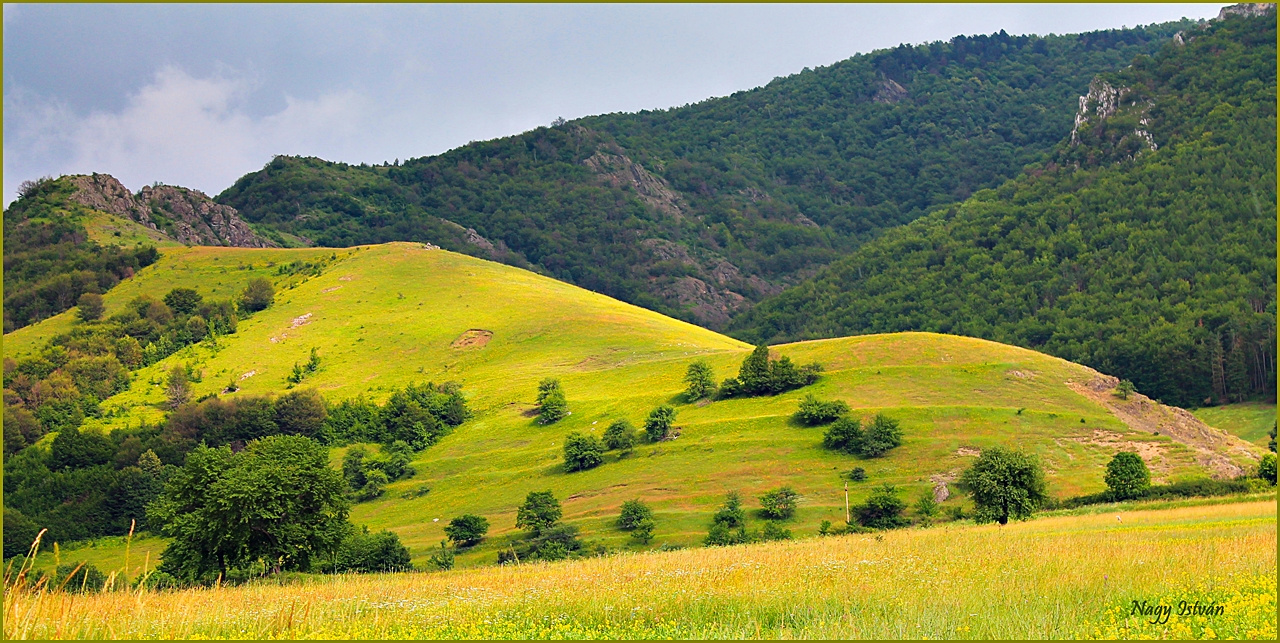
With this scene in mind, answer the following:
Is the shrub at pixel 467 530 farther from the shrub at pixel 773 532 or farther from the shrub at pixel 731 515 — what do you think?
the shrub at pixel 773 532

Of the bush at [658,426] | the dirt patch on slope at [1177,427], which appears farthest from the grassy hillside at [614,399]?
the bush at [658,426]

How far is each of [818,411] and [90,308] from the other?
463 ft

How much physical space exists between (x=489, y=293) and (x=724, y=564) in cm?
15560

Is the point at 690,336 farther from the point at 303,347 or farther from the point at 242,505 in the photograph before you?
the point at 242,505

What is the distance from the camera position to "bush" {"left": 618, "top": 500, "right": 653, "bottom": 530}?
252 ft

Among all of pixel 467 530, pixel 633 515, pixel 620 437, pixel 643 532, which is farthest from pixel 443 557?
pixel 620 437

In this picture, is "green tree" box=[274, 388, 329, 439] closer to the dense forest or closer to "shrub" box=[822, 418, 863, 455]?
"shrub" box=[822, 418, 863, 455]

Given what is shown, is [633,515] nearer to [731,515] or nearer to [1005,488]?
[731,515]

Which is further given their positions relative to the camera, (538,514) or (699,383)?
(699,383)

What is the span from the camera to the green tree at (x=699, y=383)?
109m

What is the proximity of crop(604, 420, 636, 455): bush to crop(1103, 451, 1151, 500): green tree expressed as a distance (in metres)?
45.3

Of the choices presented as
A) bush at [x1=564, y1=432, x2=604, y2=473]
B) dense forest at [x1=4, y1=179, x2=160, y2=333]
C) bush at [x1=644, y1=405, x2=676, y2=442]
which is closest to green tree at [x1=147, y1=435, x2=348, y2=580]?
bush at [x1=564, y1=432, x2=604, y2=473]

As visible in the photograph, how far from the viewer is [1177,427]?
9106 cm

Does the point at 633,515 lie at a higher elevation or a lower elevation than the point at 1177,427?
lower
